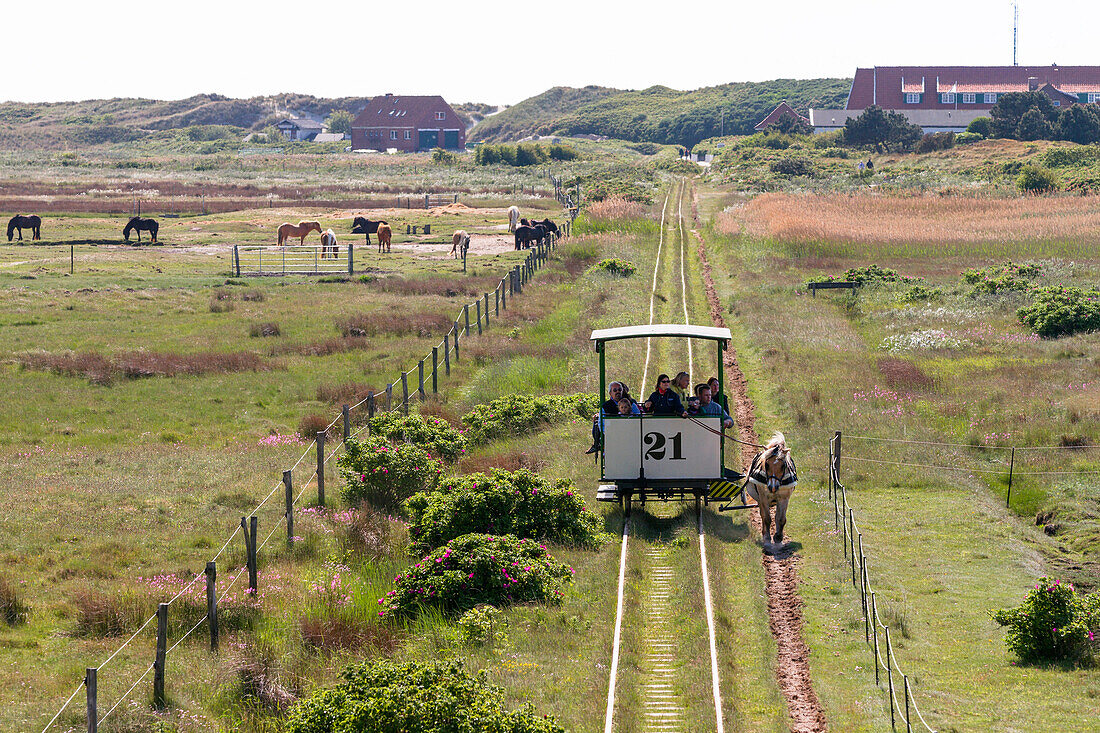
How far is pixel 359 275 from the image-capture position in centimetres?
4538

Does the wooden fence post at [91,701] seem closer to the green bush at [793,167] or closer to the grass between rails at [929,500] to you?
the grass between rails at [929,500]

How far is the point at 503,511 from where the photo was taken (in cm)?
1495

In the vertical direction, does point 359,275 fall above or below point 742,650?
above

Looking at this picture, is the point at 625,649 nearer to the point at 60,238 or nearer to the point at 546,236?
the point at 546,236

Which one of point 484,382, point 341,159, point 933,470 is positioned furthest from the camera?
point 341,159

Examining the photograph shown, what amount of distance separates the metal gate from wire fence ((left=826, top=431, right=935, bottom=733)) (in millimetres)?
32319

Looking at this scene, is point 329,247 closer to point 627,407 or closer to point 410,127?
point 627,407

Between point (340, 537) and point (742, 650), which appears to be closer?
point (742, 650)

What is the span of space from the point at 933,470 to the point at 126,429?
15.6 metres

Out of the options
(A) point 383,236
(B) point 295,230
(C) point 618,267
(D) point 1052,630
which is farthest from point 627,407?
(B) point 295,230

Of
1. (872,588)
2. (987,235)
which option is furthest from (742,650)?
(987,235)

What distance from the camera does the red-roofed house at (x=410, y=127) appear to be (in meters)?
171

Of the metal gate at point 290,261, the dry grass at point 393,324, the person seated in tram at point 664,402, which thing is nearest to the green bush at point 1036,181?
the metal gate at point 290,261

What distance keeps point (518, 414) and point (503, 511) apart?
6.16 m
